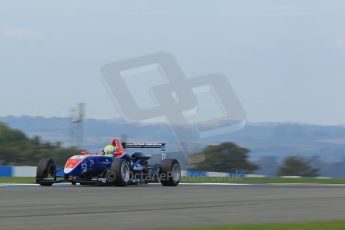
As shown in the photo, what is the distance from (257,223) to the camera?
1110cm

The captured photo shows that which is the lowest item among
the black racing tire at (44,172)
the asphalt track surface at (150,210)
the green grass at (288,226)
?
the green grass at (288,226)

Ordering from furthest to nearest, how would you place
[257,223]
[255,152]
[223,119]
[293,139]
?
[293,139], [255,152], [223,119], [257,223]

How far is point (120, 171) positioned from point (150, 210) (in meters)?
8.75

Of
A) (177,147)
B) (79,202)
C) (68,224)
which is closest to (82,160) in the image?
(79,202)

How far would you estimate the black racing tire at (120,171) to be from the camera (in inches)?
852

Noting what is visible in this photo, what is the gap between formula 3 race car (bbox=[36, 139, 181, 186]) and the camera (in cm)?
2192

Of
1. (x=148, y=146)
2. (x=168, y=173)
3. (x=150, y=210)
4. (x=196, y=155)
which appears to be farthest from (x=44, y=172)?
(x=196, y=155)

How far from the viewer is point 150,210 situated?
42.8 feet

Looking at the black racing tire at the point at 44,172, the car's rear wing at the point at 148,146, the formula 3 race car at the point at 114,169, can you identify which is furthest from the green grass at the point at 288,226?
the car's rear wing at the point at 148,146

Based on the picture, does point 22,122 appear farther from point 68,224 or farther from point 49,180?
point 68,224

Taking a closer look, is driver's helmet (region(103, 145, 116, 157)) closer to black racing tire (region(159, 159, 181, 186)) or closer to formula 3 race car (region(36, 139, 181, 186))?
formula 3 race car (region(36, 139, 181, 186))

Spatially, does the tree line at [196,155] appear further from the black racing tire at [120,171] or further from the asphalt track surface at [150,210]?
the asphalt track surface at [150,210]

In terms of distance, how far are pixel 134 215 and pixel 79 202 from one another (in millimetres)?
2720

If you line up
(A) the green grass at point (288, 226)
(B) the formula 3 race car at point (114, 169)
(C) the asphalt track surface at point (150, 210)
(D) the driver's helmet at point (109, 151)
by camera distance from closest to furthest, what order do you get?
(A) the green grass at point (288, 226) → (C) the asphalt track surface at point (150, 210) → (B) the formula 3 race car at point (114, 169) → (D) the driver's helmet at point (109, 151)
